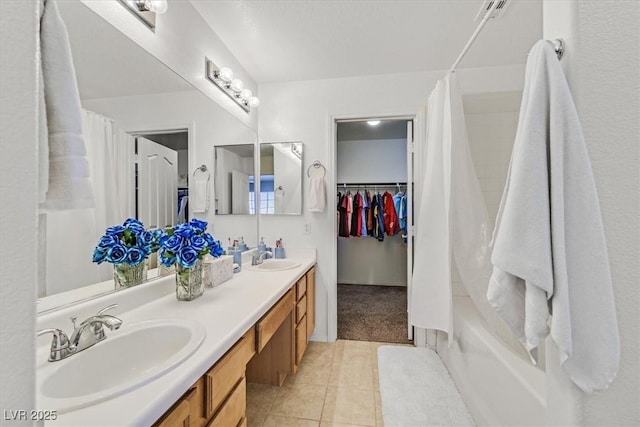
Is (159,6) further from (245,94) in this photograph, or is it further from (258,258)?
(258,258)

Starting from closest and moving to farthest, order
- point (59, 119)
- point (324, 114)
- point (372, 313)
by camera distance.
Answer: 1. point (59, 119)
2. point (324, 114)
3. point (372, 313)

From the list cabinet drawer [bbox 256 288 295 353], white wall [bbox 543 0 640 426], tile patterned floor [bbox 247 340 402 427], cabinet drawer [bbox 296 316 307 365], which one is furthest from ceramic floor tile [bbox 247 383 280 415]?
white wall [bbox 543 0 640 426]

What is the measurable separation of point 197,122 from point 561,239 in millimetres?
1807

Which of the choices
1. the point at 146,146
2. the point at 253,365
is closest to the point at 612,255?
the point at 146,146

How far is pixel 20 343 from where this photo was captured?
334 millimetres

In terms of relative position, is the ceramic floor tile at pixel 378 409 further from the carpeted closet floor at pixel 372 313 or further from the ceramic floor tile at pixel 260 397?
the carpeted closet floor at pixel 372 313

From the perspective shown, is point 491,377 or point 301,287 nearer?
point 491,377

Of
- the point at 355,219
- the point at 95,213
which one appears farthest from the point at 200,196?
the point at 355,219

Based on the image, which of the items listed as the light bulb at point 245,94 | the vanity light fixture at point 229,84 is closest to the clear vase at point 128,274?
the vanity light fixture at point 229,84

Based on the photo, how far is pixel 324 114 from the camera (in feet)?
7.93

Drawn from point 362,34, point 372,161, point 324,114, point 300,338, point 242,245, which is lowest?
point 300,338

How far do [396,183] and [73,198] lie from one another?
3891 mm

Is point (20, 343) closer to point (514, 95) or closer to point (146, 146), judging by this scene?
point (146, 146)

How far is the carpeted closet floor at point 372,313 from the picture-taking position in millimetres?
2545
